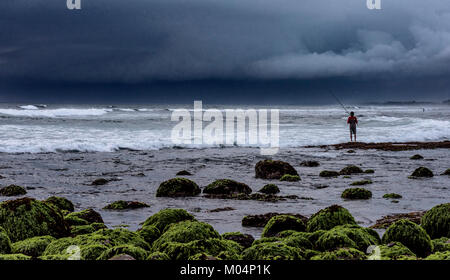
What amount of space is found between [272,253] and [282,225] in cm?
145

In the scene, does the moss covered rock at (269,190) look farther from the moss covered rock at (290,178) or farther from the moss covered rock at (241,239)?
the moss covered rock at (241,239)

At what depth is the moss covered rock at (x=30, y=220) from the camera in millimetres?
4859

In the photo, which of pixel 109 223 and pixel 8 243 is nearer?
pixel 8 243

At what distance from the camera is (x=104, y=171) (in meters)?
13.0

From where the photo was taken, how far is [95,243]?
406 centimetres

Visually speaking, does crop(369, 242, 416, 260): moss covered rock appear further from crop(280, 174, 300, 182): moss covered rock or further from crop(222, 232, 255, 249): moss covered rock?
crop(280, 174, 300, 182): moss covered rock

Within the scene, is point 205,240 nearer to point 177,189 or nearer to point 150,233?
point 150,233

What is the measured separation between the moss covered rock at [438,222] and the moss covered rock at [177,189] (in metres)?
4.96

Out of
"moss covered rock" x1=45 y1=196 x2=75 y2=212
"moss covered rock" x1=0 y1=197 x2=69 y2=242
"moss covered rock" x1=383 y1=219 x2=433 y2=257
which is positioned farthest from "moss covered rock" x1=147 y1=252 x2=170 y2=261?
"moss covered rock" x1=45 y1=196 x2=75 y2=212

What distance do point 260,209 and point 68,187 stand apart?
5.11 m
